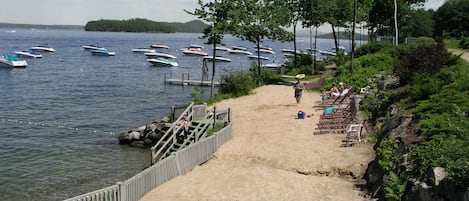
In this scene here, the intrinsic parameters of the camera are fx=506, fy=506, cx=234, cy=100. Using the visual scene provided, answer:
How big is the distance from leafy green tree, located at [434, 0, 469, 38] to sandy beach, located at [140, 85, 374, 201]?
169ft

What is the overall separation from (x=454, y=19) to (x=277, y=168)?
61.7 metres

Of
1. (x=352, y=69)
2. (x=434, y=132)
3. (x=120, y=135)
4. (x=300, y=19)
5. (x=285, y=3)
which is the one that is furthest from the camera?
(x=300, y=19)

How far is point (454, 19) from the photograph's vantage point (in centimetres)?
6994

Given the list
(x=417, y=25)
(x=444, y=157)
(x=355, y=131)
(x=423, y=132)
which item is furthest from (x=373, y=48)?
(x=444, y=157)

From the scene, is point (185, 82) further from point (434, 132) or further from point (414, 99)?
point (434, 132)

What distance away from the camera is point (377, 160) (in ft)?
48.8

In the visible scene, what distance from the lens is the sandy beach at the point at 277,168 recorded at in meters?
14.6

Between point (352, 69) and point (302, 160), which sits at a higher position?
point (352, 69)

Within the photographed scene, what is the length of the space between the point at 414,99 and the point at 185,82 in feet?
110

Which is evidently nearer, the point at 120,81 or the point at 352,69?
the point at 352,69

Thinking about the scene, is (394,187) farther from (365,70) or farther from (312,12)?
(312,12)

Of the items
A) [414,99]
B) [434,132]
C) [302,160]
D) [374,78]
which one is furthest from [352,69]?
[434,132]

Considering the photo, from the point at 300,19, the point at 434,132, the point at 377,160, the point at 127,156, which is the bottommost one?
the point at 127,156

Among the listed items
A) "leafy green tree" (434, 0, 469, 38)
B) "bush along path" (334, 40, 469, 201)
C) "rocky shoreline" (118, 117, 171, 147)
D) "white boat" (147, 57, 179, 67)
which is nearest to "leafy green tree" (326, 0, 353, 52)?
"leafy green tree" (434, 0, 469, 38)
